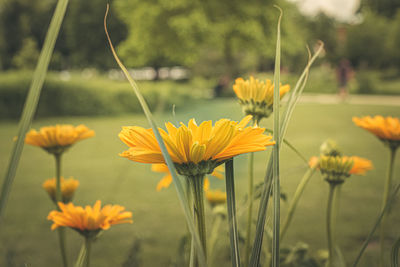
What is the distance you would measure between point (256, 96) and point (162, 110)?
0.21 meters

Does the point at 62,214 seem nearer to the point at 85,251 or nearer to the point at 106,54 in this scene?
the point at 85,251

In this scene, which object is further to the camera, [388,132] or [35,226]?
[35,226]

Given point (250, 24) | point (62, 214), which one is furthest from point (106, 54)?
point (62, 214)

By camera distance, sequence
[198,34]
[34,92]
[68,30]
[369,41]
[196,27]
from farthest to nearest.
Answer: [68,30] < [369,41] < [198,34] < [196,27] < [34,92]

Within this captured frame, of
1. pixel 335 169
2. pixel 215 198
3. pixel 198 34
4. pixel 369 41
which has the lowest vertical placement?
pixel 215 198

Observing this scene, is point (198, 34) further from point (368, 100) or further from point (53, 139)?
point (53, 139)

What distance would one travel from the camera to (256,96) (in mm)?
580

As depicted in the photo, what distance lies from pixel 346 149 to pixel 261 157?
955mm

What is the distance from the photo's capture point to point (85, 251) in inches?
18.5

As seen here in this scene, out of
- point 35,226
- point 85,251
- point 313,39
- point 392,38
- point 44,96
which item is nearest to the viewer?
point 85,251

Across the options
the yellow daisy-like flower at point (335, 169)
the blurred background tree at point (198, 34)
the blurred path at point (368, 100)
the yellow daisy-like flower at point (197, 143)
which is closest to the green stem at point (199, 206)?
the yellow daisy-like flower at point (197, 143)

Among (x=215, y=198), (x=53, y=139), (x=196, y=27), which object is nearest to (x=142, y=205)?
(x=215, y=198)

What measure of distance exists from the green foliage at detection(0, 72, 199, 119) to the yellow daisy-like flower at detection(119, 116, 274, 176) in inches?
240

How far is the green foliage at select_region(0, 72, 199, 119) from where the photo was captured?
6402mm
